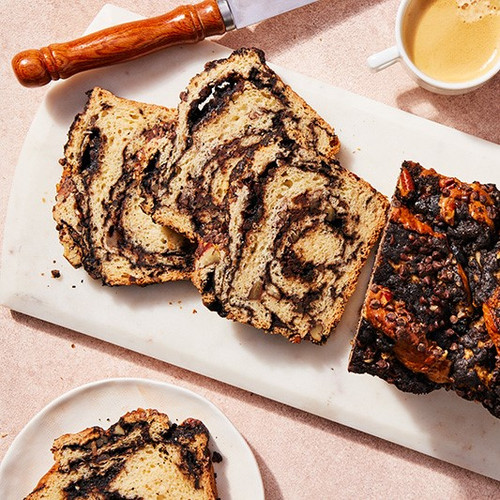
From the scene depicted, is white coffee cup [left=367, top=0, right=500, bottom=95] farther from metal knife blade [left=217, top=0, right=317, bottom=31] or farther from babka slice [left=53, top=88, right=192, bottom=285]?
babka slice [left=53, top=88, right=192, bottom=285]

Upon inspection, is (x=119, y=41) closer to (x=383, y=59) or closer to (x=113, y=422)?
(x=383, y=59)

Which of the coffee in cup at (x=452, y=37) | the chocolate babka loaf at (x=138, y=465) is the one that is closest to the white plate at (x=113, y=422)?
the chocolate babka loaf at (x=138, y=465)

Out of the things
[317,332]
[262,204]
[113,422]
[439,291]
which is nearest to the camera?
[439,291]

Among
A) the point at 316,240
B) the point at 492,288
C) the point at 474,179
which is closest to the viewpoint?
the point at 492,288

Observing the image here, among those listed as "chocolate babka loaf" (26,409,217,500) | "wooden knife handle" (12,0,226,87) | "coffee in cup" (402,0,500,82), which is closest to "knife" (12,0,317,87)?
"wooden knife handle" (12,0,226,87)

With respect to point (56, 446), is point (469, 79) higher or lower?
higher

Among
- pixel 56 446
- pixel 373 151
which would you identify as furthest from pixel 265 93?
pixel 56 446

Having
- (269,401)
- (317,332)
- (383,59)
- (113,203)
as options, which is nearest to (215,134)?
(113,203)

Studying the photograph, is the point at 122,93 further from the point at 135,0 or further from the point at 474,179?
the point at 474,179
